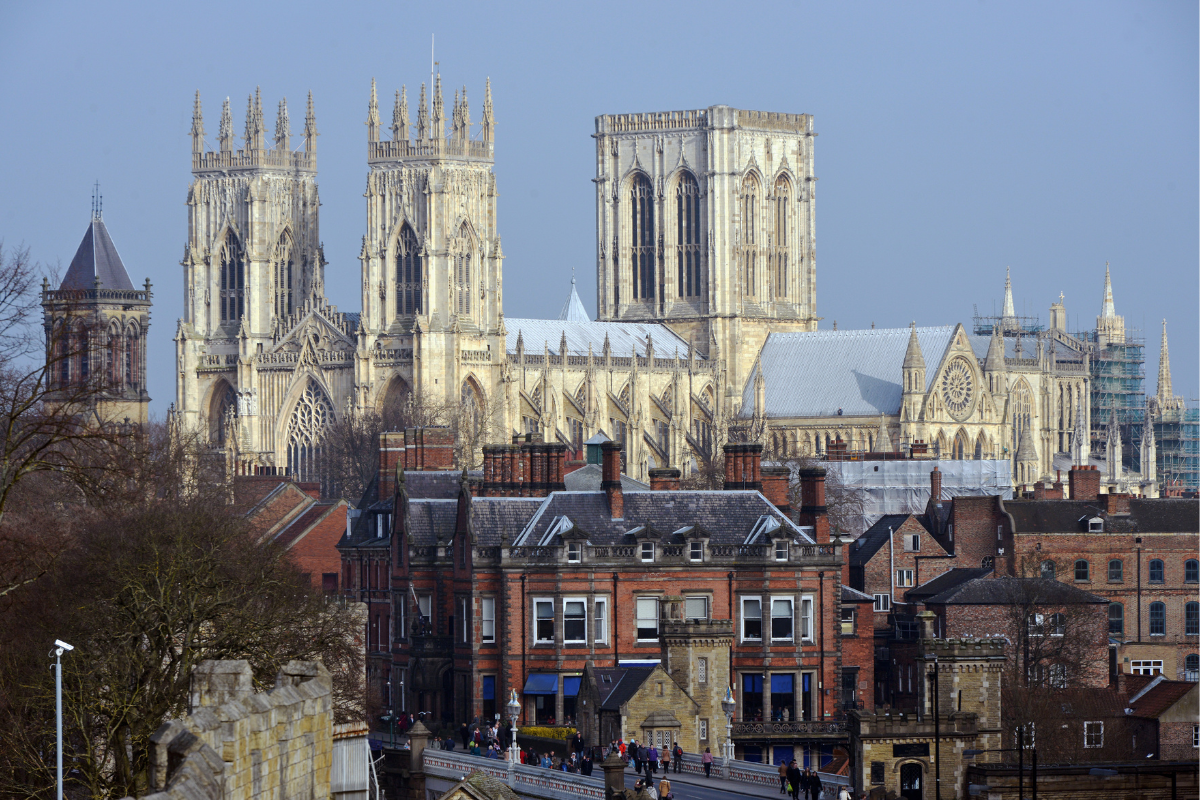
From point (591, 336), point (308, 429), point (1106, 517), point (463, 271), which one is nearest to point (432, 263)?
point (463, 271)

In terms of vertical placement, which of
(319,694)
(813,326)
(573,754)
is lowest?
(573,754)

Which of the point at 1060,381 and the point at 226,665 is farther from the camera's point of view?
the point at 1060,381

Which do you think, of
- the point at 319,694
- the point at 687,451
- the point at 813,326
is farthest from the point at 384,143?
the point at 319,694

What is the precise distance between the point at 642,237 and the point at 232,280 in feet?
90.2

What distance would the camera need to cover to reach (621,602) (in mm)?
51500

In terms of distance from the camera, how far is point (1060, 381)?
159000mm

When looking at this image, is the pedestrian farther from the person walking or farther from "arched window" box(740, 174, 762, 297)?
"arched window" box(740, 174, 762, 297)

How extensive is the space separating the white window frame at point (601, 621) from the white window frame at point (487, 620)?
2062mm

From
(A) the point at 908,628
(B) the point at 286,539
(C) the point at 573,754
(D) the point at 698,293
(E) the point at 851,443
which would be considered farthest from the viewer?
(D) the point at 698,293

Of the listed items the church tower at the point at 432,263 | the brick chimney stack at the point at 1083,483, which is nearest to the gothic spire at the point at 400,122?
the church tower at the point at 432,263

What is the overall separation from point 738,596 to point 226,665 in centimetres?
3598

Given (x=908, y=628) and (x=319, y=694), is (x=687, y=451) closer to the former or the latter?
(x=908, y=628)

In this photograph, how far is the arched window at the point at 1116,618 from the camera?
6794cm

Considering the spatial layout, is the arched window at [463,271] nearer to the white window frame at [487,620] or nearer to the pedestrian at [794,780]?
the white window frame at [487,620]
